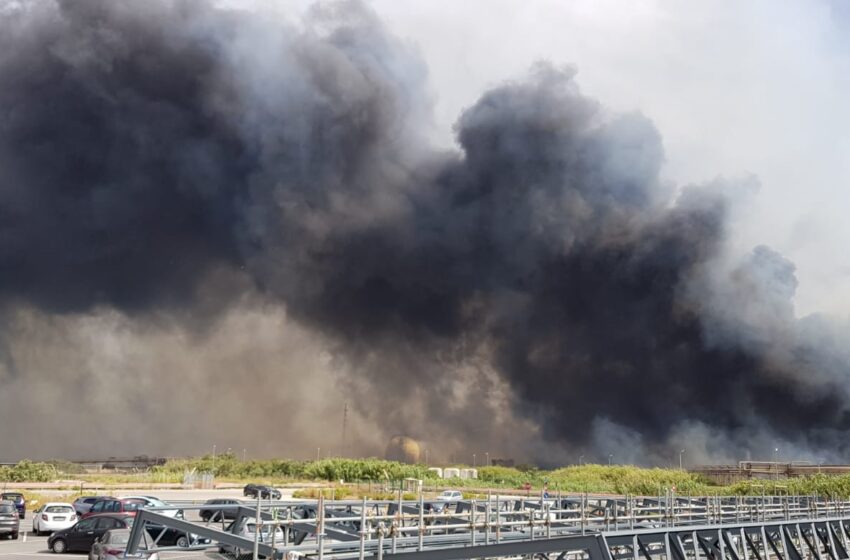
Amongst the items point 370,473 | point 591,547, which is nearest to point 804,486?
point 591,547

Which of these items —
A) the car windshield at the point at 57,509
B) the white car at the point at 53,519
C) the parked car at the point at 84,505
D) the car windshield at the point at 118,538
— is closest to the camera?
the car windshield at the point at 118,538

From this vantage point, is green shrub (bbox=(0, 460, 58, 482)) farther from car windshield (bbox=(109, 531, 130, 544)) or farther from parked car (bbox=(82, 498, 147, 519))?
car windshield (bbox=(109, 531, 130, 544))

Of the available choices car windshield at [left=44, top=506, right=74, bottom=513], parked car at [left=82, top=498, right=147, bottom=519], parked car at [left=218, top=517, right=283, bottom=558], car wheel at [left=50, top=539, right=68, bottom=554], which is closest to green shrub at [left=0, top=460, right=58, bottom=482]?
parked car at [left=82, top=498, right=147, bottom=519]

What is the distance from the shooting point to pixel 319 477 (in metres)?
135

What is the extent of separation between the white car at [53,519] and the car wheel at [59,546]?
7033mm

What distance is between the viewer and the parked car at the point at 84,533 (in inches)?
1323

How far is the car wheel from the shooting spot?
33.6 m

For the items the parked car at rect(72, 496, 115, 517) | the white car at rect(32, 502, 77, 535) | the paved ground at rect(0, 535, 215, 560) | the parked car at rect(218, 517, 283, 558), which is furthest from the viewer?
the parked car at rect(72, 496, 115, 517)

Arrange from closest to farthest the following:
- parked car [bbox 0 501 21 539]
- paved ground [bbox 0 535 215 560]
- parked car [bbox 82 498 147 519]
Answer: paved ground [bbox 0 535 215 560] → parked car [bbox 0 501 21 539] → parked car [bbox 82 498 147 519]

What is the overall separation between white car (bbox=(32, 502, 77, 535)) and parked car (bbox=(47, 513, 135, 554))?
7091 mm

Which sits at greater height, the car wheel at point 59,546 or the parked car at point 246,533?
the car wheel at point 59,546

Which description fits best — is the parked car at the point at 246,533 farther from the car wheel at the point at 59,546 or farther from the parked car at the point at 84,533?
the car wheel at the point at 59,546

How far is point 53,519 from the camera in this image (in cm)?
4050

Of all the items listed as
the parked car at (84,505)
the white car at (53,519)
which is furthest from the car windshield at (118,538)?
the parked car at (84,505)
